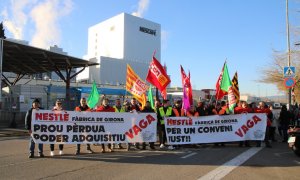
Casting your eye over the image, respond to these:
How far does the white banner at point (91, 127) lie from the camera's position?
11086 millimetres

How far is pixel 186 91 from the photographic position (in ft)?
48.4

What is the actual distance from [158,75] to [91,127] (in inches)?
179

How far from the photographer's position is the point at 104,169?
28.7ft

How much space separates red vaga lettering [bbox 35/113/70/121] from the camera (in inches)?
436

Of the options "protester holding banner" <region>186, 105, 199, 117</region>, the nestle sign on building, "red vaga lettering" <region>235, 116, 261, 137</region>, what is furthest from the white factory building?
"red vaga lettering" <region>235, 116, 261, 137</region>

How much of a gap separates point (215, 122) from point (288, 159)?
3398 millimetres

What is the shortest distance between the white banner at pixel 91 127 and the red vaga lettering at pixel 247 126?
3351mm

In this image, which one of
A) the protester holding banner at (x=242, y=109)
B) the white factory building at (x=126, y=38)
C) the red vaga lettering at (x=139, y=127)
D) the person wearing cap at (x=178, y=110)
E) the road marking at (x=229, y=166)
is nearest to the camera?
the road marking at (x=229, y=166)

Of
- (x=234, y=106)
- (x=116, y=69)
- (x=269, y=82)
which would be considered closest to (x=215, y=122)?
(x=234, y=106)

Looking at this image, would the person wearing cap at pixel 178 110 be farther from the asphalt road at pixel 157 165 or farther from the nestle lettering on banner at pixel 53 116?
the nestle lettering on banner at pixel 53 116

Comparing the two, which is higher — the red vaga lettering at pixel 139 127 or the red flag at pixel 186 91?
the red flag at pixel 186 91

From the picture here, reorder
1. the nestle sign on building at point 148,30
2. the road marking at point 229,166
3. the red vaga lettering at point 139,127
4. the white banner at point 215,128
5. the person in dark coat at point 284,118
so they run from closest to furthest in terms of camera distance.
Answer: the road marking at point 229,166, the red vaga lettering at point 139,127, the white banner at point 215,128, the person in dark coat at point 284,118, the nestle sign on building at point 148,30

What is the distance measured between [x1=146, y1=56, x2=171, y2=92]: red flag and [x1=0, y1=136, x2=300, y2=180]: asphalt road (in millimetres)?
3567

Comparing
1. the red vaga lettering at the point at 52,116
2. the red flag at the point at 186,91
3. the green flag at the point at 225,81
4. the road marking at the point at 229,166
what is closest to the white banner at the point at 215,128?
the red flag at the point at 186,91
